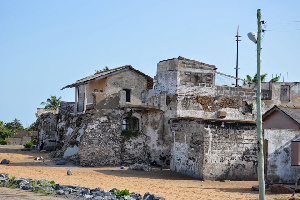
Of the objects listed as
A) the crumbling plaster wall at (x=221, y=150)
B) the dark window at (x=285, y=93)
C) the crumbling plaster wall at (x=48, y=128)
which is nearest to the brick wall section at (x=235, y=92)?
the dark window at (x=285, y=93)

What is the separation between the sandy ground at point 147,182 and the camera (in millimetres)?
14758

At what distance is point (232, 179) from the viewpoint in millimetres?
19547

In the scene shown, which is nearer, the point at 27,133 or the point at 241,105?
the point at 241,105

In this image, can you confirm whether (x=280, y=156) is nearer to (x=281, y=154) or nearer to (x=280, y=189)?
(x=281, y=154)

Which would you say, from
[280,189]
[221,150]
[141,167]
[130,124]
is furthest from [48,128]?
[280,189]

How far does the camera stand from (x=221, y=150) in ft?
63.7

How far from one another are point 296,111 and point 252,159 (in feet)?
10.9

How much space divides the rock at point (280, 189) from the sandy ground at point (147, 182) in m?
0.25

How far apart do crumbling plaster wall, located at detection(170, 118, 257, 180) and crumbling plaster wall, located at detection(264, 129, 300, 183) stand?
2.60 meters

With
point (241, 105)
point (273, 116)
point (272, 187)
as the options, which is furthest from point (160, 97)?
point (272, 187)

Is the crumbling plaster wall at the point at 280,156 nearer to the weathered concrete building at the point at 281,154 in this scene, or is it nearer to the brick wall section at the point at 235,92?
the weathered concrete building at the point at 281,154

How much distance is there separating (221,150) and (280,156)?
10.3 ft

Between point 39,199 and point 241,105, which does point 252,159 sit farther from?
point 39,199

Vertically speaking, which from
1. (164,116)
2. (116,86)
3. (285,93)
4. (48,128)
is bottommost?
(48,128)
